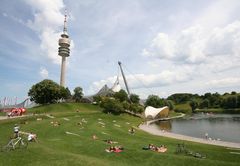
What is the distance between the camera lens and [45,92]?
379ft

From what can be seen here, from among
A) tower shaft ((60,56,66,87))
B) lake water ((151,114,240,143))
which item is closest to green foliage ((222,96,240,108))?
lake water ((151,114,240,143))

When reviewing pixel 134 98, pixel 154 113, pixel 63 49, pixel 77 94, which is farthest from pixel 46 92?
pixel 63 49

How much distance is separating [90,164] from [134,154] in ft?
26.9

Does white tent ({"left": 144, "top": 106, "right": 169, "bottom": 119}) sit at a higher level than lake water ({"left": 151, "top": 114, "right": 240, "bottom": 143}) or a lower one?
higher

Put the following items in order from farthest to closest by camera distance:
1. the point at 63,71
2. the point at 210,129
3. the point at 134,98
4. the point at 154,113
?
the point at 63,71, the point at 134,98, the point at 154,113, the point at 210,129

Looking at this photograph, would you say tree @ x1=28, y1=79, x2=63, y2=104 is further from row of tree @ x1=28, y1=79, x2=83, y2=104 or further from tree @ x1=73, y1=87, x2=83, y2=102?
tree @ x1=73, y1=87, x2=83, y2=102

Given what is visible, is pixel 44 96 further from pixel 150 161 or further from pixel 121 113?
pixel 150 161

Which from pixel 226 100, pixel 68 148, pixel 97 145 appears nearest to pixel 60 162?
pixel 68 148

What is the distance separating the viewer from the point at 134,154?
93.9ft

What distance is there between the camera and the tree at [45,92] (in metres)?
115

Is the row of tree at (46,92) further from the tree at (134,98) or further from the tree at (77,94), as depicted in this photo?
the tree at (134,98)

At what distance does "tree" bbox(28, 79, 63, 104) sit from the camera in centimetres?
11488

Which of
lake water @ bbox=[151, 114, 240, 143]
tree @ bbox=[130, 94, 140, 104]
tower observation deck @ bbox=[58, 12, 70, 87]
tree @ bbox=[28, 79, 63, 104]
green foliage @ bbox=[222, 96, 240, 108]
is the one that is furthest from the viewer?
green foliage @ bbox=[222, 96, 240, 108]

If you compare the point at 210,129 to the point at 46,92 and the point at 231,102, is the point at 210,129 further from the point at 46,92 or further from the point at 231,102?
the point at 231,102
